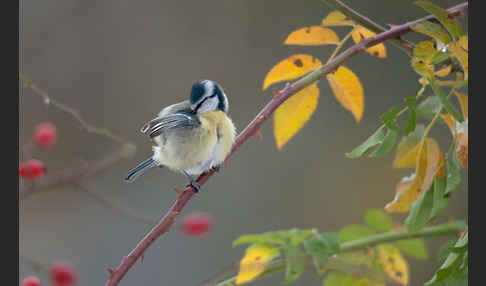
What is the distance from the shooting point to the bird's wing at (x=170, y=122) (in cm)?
68

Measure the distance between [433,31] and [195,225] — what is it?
29 centimetres

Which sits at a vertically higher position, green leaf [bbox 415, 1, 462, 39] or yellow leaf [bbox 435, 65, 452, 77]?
green leaf [bbox 415, 1, 462, 39]

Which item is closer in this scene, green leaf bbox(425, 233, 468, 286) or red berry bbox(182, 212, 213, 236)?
green leaf bbox(425, 233, 468, 286)

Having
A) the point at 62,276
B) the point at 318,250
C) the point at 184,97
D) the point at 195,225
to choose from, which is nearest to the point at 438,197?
the point at 318,250

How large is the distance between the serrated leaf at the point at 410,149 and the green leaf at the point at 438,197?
0.18ft

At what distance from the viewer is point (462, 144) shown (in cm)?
45

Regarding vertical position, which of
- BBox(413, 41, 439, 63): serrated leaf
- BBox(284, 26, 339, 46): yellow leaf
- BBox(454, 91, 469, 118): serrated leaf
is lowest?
BBox(454, 91, 469, 118): serrated leaf

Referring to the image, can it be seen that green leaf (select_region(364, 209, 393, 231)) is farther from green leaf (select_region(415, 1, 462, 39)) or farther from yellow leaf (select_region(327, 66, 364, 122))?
green leaf (select_region(415, 1, 462, 39))

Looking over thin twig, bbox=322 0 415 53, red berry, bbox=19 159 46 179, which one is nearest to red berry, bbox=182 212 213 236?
red berry, bbox=19 159 46 179

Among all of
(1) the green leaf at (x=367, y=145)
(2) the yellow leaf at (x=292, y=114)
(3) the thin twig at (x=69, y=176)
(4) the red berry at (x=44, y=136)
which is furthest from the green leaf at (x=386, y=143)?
(4) the red berry at (x=44, y=136)

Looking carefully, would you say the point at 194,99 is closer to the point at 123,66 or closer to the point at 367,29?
the point at 367,29

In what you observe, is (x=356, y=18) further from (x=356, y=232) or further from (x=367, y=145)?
(x=356, y=232)

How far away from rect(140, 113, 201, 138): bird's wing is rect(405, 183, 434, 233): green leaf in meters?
0.33

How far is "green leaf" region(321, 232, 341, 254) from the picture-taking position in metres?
0.51
